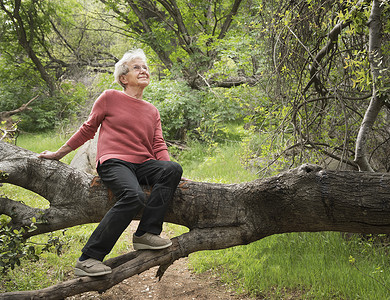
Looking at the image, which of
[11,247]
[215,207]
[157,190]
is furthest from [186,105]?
[11,247]

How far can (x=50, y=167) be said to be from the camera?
10.6 feet

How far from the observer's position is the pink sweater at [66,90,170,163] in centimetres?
300

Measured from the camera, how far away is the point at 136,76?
10.6ft

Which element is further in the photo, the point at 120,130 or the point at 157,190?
the point at 120,130

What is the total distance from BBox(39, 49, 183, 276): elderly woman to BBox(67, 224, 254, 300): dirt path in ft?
3.69

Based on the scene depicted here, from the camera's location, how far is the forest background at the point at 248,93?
337cm

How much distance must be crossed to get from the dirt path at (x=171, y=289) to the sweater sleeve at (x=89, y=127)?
65.7 inches

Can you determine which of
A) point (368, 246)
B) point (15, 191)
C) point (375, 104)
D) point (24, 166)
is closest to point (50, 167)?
point (24, 166)

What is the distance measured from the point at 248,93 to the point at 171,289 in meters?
4.63

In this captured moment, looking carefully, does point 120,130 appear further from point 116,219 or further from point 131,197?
point 116,219

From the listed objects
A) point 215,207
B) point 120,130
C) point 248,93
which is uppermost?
point 248,93

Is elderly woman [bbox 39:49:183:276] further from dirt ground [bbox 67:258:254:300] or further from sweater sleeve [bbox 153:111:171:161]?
dirt ground [bbox 67:258:254:300]

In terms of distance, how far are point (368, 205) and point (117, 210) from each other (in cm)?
187

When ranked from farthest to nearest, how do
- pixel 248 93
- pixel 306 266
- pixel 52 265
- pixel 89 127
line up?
1. pixel 248 93
2. pixel 52 265
3. pixel 306 266
4. pixel 89 127
